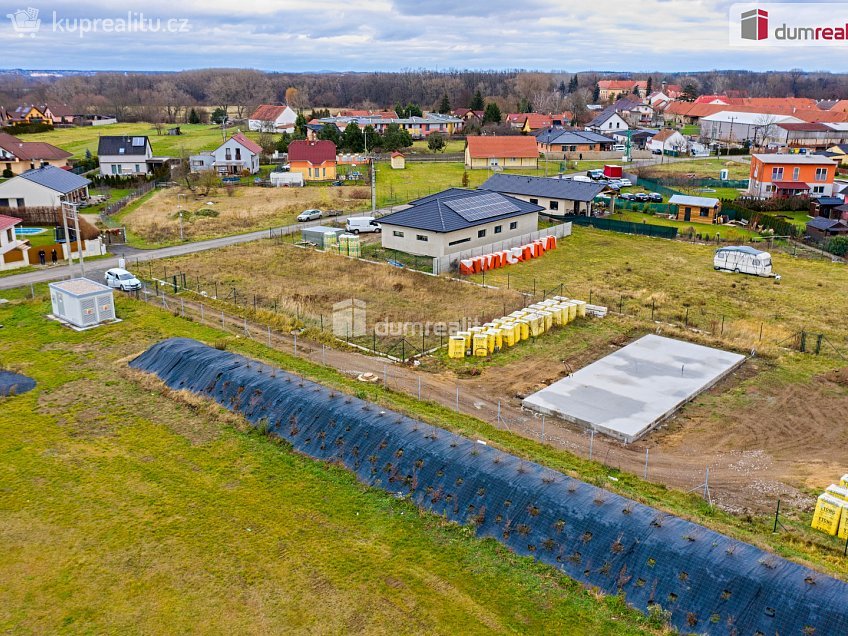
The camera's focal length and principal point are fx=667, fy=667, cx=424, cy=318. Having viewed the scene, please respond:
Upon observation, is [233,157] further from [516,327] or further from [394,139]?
[516,327]

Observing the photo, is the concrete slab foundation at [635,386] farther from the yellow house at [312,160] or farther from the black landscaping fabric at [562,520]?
the yellow house at [312,160]

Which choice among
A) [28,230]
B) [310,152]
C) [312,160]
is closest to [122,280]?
[28,230]

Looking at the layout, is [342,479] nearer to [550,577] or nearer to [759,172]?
[550,577]

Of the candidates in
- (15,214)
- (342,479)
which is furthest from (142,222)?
(342,479)

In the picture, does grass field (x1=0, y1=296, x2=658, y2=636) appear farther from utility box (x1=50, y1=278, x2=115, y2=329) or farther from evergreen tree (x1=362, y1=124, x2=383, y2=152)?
evergreen tree (x1=362, y1=124, x2=383, y2=152)

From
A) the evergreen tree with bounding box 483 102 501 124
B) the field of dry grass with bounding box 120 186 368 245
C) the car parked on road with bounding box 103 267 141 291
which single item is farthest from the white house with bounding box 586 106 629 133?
the car parked on road with bounding box 103 267 141 291

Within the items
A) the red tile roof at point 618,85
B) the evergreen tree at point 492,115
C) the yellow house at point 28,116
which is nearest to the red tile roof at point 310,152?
the evergreen tree at point 492,115
